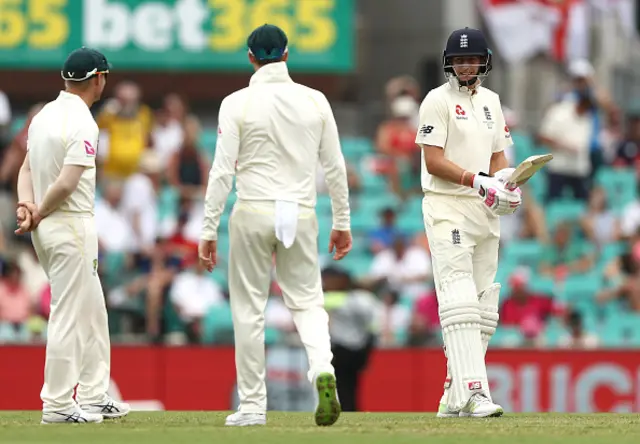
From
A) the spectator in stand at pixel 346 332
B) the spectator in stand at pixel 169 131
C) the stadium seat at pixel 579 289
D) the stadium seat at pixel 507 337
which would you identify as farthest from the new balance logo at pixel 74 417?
the spectator in stand at pixel 169 131

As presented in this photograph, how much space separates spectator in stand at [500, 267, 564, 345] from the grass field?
659 centimetres

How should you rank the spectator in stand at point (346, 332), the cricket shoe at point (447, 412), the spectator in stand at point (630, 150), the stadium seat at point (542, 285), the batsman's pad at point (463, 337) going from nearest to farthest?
the batsman's pad at point (463, 337) → the cricket shoe at point (447, 412) → the spectator in stand at point (346, 332) → the stadium seat at point (542, 285) → the spectator in stand at point (630, 150)

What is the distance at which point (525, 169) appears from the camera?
963 cm

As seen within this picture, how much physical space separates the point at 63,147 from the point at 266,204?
1.20 metres

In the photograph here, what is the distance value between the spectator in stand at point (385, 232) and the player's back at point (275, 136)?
8698 millimetres

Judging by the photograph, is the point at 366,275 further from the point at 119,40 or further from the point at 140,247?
the point at 119,40

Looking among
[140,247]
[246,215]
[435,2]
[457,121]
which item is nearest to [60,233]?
[246,215]

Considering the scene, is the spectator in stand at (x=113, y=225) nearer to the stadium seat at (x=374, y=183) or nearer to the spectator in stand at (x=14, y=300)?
the spectator in stand at (x=14, y=300)

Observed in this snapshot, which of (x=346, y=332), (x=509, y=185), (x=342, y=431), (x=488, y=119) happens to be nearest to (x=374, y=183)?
(x=346, y=332)

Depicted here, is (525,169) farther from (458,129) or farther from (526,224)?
(526,224)

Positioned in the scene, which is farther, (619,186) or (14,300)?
(619,186)

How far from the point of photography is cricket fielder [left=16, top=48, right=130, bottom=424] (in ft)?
30.8

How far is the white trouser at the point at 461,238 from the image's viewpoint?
32.9 feet

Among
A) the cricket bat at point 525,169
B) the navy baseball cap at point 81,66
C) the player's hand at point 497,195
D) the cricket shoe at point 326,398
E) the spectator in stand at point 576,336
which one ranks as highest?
the navy baseball cap at point 81,66
